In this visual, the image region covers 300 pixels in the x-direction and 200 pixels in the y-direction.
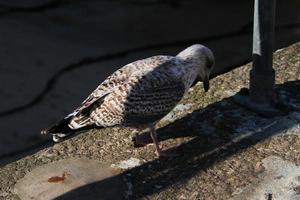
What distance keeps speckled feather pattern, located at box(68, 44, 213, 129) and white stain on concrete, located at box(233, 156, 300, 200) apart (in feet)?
1.55

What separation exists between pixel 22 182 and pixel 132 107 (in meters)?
0.52

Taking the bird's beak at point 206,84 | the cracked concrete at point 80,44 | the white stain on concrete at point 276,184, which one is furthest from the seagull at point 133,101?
the cracked concrete at point 80,44

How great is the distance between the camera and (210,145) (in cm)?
293

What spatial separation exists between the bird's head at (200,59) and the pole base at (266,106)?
169mm

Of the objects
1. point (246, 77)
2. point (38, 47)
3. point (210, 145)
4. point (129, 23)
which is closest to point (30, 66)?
point (38, 47)

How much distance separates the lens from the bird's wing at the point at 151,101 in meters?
2.87

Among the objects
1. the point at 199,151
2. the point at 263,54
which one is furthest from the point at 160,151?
the point at 263,54

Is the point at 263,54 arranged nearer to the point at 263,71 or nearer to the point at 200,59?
the point at 263,71

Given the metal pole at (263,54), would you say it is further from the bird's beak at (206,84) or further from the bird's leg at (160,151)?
the bird's leg at (160,151)

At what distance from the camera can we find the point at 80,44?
559cm

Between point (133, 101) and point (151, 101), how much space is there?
0.07m

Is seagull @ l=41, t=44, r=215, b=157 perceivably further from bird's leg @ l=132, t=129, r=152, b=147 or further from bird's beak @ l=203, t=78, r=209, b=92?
bird's beak @ l=203, t=78, r=209, b=92

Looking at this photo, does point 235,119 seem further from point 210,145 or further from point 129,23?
point 129,23

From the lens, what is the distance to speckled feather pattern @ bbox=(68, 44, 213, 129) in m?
2.87
